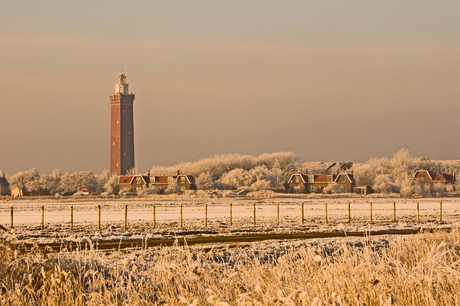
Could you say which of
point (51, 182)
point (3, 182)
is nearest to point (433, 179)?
point (51, 182)

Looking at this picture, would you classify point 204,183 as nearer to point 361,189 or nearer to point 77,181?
point 77,181

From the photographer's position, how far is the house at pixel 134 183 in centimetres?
12375

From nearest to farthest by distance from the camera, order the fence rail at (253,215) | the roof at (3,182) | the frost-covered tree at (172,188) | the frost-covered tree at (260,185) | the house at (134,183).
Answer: the fence rail at (253,215) < the frost-covered tree at (172,188) < the house at (134,183) < the frost-covered tree at (260,185) < the roof at (3,182)

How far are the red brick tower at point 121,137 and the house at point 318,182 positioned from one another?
39.4 meters

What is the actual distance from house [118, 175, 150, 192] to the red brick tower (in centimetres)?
1474

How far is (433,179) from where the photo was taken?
127625mm

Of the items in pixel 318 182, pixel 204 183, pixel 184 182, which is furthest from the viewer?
pixel 204 183

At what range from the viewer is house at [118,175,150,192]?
12375 centimetres

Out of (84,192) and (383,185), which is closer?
(383,185)

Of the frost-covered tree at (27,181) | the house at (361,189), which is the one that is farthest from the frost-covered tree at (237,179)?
the frost-covered tree at (27,181)

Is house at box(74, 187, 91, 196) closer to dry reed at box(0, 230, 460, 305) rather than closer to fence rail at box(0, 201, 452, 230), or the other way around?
fence rail at box(0, 201, 452, 230)

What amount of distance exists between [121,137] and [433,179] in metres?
66.8

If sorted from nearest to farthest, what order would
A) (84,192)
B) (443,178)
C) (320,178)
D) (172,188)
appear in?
(172,188), (320,178), (443,178), (84,192)

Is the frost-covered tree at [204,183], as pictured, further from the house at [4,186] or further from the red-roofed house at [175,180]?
the house at [4,186]
